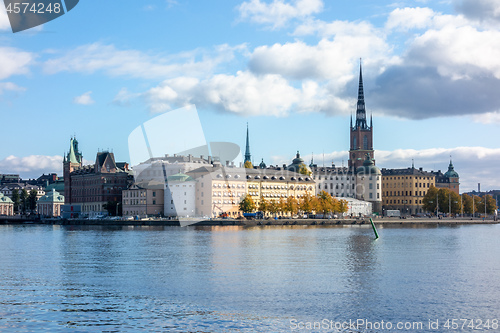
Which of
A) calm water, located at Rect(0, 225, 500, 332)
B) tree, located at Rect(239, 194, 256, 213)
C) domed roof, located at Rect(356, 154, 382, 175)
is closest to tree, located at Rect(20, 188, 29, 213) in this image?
tree, located at Rect(239, 194, 256, 213)

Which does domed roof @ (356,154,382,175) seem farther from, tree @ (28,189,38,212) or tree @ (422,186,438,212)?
tree @ (28,189,38,212)

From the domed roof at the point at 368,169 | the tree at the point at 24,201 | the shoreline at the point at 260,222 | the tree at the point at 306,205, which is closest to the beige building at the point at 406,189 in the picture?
the domed roof at the point at 368,169

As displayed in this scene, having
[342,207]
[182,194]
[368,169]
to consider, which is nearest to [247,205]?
[182,194]

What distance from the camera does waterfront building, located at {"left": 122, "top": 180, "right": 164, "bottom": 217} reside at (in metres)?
143

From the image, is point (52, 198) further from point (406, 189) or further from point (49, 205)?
point (406, 189)

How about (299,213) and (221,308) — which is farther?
(299,213)

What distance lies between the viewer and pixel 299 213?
475ft

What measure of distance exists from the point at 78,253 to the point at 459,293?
1302 inches

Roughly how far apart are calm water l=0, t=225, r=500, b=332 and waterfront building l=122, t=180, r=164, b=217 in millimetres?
85870

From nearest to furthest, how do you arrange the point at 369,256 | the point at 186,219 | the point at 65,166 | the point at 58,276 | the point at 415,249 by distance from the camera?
the point at 58,276, the point at 369,256, the point at 415,249, the point at 186,219, the point at 65,166

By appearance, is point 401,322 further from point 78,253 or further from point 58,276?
point 78,253

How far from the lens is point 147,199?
143250 millimetres

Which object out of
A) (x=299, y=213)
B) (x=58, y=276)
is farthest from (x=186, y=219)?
(x=58, y=276)

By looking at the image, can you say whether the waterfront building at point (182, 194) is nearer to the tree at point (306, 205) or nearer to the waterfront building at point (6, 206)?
the tree at point (306, 205)
